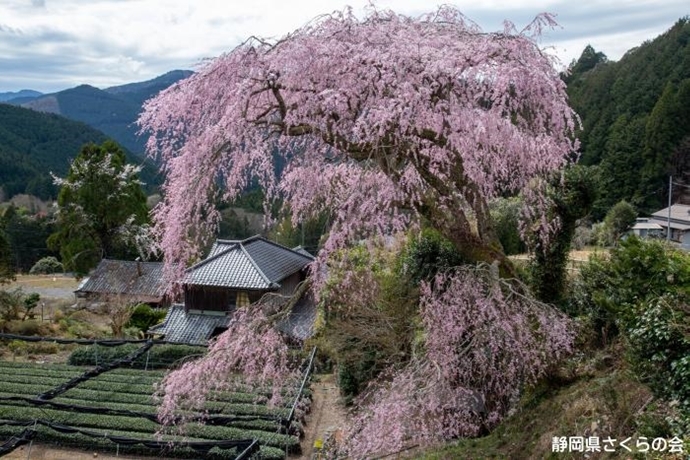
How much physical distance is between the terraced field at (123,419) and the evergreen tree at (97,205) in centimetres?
1170

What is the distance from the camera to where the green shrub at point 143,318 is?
769 inches

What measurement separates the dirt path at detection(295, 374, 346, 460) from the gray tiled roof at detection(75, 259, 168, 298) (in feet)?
38.3

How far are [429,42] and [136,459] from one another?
29.3 feet

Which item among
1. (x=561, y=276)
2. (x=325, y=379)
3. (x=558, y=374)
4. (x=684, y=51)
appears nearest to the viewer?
(x=558, y=374)

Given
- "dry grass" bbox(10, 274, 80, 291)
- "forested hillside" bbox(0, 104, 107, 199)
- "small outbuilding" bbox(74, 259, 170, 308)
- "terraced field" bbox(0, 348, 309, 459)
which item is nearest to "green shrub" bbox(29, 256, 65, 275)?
"dry grass" bbox(10, 274, 80, 291)

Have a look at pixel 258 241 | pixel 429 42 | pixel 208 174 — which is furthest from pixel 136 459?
pixel 258 241

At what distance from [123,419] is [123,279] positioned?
14.3 metres

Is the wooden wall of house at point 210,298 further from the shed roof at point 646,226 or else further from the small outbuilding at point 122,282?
the shed roof at point 646,226

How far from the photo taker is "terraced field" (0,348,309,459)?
28.9 feet

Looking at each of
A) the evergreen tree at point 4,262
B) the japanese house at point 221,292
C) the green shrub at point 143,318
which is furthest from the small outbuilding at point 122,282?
the japanese house at point 221,292

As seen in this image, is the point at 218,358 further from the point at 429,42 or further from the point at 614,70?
the point at 614,70

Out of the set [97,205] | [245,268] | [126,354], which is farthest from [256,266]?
[97,205]

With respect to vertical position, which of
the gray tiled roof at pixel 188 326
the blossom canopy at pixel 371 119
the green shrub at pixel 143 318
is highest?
the blossom canopy at pixel 371 119

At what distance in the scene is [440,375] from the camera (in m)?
4.01
